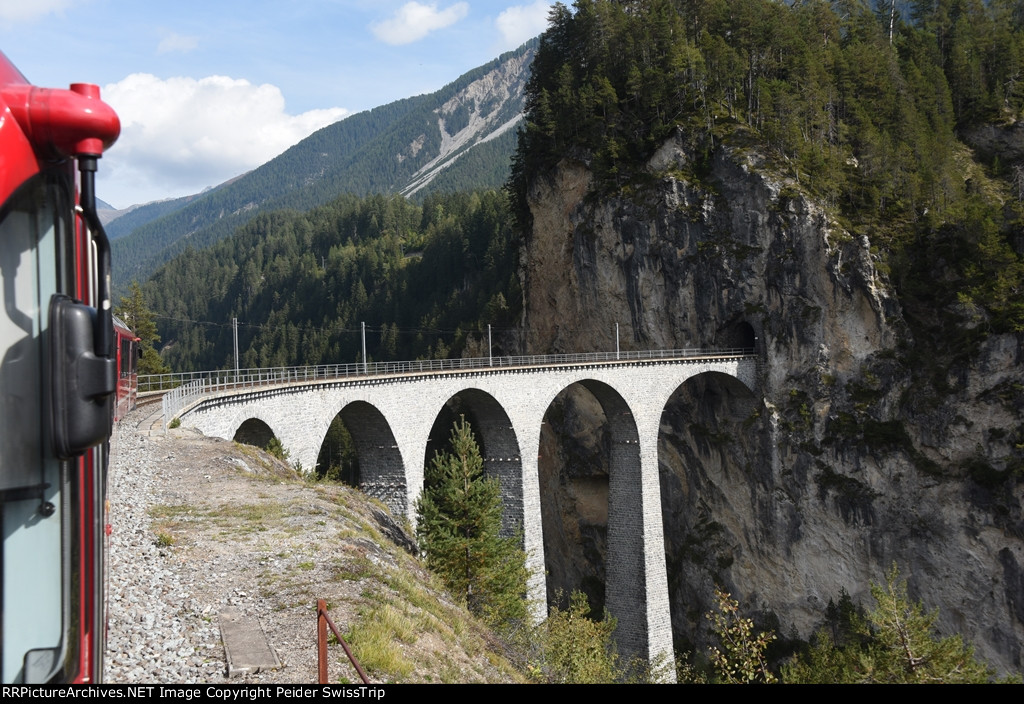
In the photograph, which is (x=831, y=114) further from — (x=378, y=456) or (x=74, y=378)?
(x=74, y=378)

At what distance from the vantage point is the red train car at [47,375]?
3.46 m

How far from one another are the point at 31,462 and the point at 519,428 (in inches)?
1196

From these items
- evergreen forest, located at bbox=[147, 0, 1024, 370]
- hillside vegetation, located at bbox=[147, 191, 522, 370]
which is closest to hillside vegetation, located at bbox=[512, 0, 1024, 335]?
evergreen forest, located at bbox=[147, 0, 1024, 370]

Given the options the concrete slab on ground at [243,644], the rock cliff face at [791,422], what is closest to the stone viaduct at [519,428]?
the rock cliff face at [791,422]

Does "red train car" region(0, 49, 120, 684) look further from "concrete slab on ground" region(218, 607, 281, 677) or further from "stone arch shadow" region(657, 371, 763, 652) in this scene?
"stone arch shadow" region(657, 371, 763, 652)

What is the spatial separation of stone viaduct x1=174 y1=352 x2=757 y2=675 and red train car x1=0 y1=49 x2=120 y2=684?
18081 millimetres

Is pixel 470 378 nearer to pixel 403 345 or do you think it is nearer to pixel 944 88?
pixel 944 88

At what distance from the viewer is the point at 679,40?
55.4 metres

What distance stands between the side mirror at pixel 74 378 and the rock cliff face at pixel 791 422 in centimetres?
4123

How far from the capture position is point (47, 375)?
3.60 meters

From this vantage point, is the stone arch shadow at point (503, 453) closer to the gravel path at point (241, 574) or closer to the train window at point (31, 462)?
the gravel path at point (241, 574)

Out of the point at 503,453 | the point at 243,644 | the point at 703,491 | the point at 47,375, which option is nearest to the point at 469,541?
the point at 503,453
